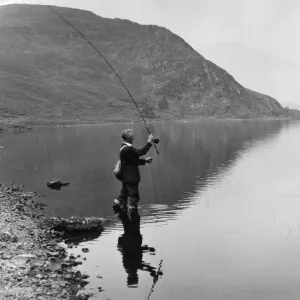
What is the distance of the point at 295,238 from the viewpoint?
14.3 m

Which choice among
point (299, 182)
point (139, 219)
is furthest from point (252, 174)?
point (139, 219)

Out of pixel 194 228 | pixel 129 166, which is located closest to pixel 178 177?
pixel 129 166

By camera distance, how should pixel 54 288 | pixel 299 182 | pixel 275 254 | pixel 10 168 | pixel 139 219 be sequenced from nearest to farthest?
1. pixel 54 288
2. pixel 275 254
3. pixel 139 219
4. pixel 299 182
5. pixel 10 168

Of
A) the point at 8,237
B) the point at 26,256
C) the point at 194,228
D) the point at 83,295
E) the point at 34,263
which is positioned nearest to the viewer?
the point at 83,295

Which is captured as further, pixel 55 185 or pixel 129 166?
pixel 55 185

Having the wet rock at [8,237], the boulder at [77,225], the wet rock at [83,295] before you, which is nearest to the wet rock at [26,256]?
the wet rock at [8,237]

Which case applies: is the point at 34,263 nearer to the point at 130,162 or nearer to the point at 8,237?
the point at 8,237

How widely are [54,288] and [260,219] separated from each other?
1035cm

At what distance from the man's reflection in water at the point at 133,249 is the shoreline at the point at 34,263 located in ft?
4.35

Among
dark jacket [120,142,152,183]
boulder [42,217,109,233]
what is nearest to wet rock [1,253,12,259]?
boulder [42,217,109,233]

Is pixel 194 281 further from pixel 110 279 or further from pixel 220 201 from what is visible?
pixel 220 201

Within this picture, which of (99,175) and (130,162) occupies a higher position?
(130,162)

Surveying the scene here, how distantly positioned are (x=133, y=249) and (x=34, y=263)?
→ 337cm

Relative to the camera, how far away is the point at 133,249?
13.0 metres
